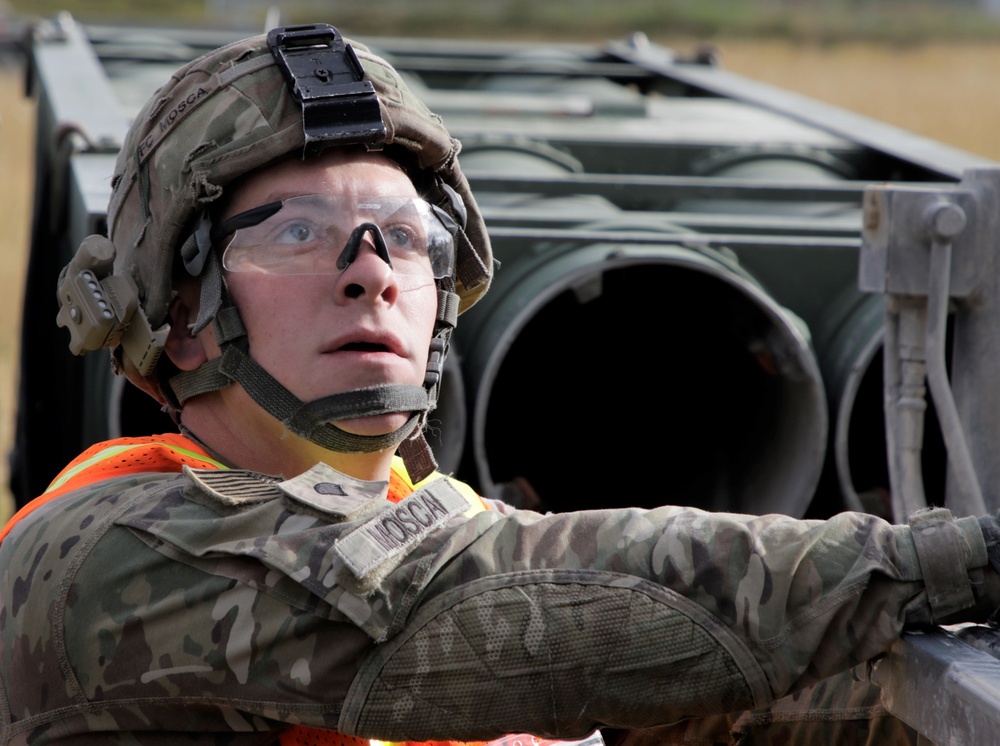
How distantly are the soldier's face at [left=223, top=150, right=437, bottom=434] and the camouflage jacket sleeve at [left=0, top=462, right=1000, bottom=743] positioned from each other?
0.31 m

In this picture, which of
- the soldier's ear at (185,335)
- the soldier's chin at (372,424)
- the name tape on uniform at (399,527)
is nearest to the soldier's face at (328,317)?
the soldier's chin at (372,424)

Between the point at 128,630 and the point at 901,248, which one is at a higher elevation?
the point at 901,248

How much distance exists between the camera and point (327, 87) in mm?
2166

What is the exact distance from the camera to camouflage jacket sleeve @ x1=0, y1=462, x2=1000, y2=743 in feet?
5.45

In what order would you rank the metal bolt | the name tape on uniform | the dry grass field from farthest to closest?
1. the dry grass field
2. the metal bolt
3. the name tape on uniform

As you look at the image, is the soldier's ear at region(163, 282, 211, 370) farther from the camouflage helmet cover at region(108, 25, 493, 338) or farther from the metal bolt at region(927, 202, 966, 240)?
the metal bolt at region(927, 202, 966, 240)

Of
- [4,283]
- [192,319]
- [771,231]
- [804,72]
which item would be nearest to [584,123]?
[771,231]

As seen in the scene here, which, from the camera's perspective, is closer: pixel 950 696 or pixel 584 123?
pixel 950 696

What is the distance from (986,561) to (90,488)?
112 cm

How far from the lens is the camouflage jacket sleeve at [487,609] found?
5.45ft

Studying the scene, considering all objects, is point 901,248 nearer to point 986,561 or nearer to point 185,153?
point 986,561

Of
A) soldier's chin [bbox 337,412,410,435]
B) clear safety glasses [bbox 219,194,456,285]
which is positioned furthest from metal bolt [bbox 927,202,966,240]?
Answer: soldier's chin [bbox 337,412,410,435]

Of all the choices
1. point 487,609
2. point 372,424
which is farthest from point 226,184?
point 487,609

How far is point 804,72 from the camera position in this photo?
2016 centimetres
